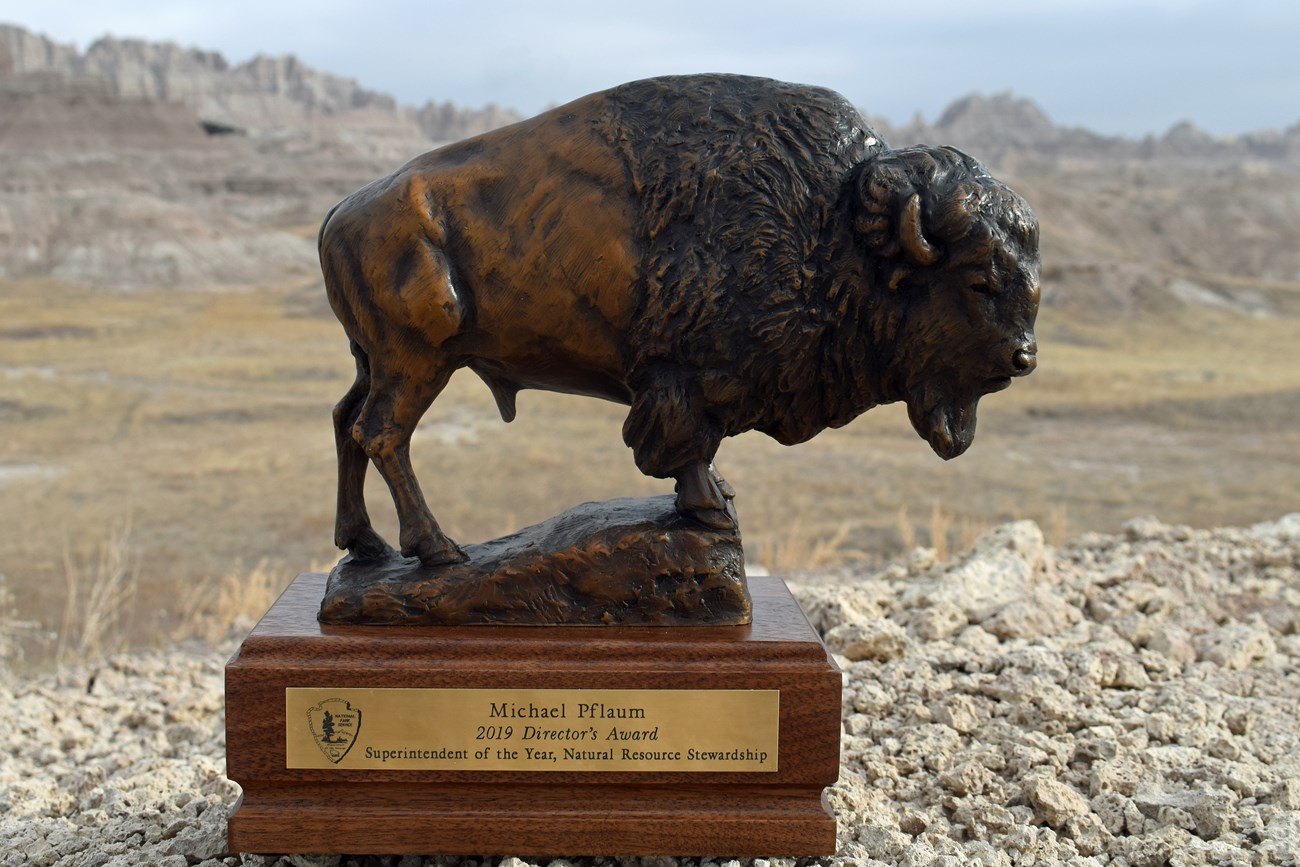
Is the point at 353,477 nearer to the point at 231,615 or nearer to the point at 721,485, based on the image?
the point at 721,485

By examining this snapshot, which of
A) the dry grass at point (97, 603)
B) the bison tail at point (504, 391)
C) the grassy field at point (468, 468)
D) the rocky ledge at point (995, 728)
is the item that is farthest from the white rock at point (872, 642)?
the dry grass at point (97, 603)

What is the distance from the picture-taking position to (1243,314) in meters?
32.2

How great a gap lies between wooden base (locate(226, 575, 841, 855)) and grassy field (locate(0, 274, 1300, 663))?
358 centimetres

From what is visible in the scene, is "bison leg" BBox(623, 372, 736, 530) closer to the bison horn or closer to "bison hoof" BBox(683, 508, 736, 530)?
"bison hoof" BBox(683, 508, 736, 530)

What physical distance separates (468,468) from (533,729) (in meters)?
9.58

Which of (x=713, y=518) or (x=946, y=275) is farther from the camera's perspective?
(x=713, y=518)

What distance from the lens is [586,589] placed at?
3293mm

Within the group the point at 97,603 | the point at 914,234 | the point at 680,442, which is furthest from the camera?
the point at 97,603

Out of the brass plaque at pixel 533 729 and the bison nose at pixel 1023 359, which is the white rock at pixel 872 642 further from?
the bison nose at pixel 1023 359

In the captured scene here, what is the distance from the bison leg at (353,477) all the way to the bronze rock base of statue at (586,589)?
0.27 meters

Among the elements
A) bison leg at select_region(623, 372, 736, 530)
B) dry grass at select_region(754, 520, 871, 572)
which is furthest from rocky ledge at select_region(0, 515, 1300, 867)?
dry grass at select_region(754, 520, 871, 572)

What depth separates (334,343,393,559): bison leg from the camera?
11.5ft

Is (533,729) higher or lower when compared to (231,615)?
higher

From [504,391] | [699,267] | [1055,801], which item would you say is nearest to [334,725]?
[504,391]
